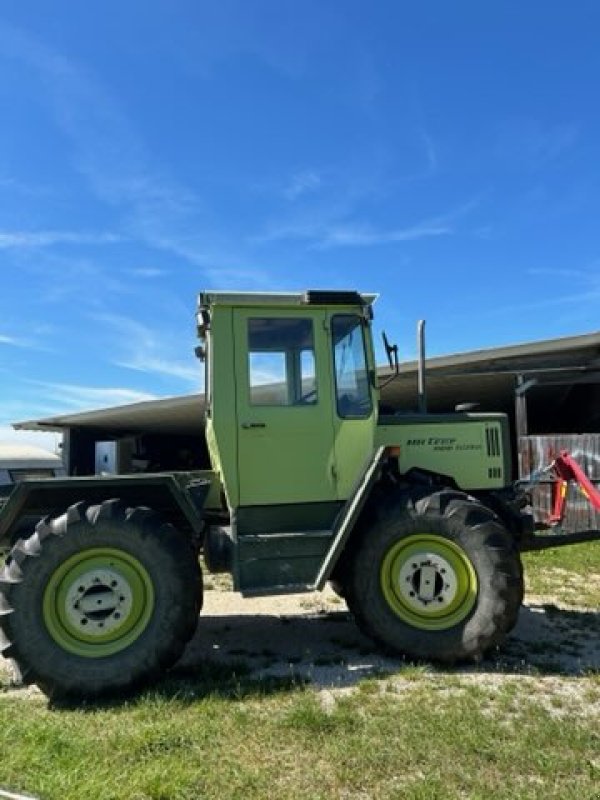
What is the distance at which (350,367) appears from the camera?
18.9 feet

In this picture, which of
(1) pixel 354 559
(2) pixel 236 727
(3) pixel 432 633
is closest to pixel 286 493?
(1) pixel 354 559

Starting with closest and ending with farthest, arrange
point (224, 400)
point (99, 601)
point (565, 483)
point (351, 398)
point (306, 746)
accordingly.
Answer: point (306, 746) → point (99, 601) → point (224, 400) → point (351, 398) → point (565, 483)

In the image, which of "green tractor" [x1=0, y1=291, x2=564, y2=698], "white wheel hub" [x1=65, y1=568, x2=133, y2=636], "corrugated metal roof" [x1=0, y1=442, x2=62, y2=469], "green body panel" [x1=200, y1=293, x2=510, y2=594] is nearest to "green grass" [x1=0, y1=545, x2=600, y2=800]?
"green tractor" [x1=0, y1=291, x2=564, y2=698]

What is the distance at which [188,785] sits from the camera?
3508mm

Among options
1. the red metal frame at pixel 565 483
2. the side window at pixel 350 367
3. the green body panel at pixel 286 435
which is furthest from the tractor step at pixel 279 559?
the red metal frame at pixel 565 483

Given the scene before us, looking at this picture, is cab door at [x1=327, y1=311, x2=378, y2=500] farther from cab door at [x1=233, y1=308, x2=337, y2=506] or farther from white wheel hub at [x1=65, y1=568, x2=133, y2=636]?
white wheel hub at [x1=65, y1=568, x2=133, y2=636]

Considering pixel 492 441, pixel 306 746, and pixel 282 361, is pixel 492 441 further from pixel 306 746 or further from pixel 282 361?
pixel 306 746

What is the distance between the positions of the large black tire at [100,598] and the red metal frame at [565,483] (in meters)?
3.27

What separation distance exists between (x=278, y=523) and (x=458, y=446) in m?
1.59

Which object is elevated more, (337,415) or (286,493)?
(337,415)

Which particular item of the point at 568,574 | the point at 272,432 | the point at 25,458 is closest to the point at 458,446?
the point at 272,432

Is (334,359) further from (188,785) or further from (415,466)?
(188,785)

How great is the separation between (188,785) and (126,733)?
2.53 ft

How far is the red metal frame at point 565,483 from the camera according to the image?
242 inches
